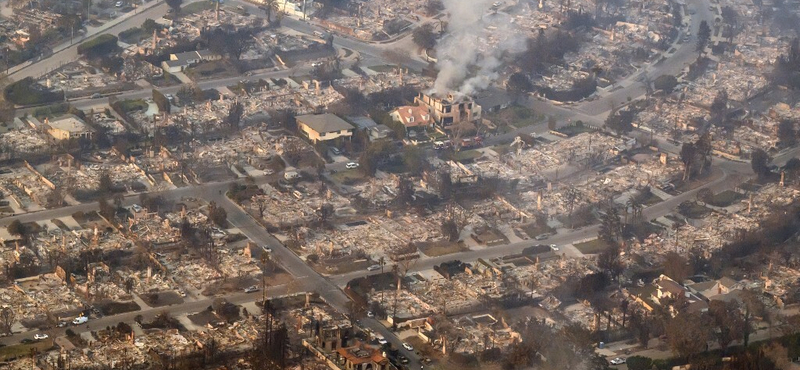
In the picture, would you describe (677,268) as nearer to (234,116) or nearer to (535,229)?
(535,229)

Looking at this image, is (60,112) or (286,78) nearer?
(60,112)

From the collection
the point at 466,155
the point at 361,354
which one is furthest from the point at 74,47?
the point at 361,354

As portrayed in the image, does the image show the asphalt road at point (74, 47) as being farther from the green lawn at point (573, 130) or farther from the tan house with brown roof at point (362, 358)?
the tan house with brown roof at point (362, 358)

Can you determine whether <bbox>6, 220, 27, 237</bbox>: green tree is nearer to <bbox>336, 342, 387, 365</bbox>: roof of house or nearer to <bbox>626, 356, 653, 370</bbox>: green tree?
<bbox>336, 342, 387, 365</bbox>: roof of house

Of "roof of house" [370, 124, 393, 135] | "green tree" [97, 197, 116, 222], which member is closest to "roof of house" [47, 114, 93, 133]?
"green tree" [97, 197, 116, 222]

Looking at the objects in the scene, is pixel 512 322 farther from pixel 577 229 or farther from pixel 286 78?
pixel 286 78

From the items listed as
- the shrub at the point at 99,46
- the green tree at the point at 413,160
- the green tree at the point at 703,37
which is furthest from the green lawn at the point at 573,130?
the shrub at the point at 99,46

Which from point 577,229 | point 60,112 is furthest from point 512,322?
point 60,112
